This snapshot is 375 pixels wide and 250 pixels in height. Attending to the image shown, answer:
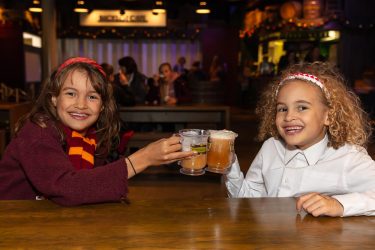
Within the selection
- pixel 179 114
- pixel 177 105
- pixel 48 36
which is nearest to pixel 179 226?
pixel 179 114

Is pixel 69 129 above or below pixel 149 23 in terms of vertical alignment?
below

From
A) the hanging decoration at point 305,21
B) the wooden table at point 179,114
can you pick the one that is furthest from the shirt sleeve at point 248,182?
the hanging decoration at point 305,21

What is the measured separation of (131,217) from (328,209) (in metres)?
0.59

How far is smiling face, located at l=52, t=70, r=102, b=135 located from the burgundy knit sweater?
0.16 m

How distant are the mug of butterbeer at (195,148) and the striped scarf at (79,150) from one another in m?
0.44

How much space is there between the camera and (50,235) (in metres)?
1.13

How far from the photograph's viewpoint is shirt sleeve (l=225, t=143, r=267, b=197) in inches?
75.6

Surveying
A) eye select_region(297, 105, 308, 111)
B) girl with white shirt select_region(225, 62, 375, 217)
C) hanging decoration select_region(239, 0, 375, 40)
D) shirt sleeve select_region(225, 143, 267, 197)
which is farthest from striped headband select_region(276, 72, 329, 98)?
hanging decoration select_region(239, 0, 375, 40)

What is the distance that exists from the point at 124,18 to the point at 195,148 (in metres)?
10.2

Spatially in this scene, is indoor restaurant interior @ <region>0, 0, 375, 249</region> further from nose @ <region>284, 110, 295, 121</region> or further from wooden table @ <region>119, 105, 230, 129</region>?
nose @ <region>284, 110, 295, 121</region>

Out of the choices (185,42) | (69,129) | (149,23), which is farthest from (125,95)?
(185,42)

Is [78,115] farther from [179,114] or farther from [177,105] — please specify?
[177,105]

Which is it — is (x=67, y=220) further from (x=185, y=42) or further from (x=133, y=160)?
(x=185, y=42)

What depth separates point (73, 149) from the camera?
69.1 inches
